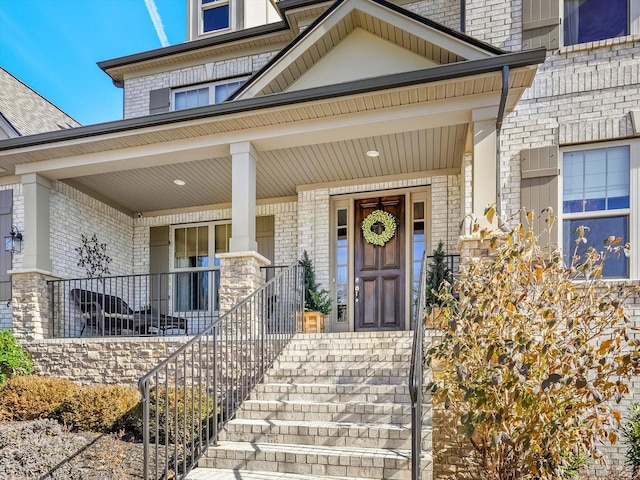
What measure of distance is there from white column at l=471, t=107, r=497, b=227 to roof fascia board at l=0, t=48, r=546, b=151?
573 millimetres

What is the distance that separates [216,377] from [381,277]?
13.7 feet

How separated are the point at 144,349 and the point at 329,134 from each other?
11.9ft

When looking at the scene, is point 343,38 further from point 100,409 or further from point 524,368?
point 100,409

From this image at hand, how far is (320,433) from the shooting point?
166 inches

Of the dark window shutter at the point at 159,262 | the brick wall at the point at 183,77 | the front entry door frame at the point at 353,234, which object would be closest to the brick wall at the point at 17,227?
the dark window shutter at the point at 159,262

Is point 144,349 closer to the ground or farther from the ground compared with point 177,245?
closer to the ground

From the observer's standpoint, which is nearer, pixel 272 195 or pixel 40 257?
pixel 40 257

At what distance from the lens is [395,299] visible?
7.86 meters

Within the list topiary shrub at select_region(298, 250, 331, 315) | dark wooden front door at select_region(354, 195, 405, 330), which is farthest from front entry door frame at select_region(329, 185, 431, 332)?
topiary shrub at select_region(298, 250, 331, 315)

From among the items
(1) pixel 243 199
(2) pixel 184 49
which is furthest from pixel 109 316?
(2) pixel 184 49

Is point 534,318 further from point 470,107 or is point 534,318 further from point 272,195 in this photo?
point 272,195

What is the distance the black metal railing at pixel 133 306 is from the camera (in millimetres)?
7422

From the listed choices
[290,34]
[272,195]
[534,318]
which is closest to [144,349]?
[272,195]

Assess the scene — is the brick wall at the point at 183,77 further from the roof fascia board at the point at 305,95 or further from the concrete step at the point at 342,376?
the concrete step at the point at 342,376
